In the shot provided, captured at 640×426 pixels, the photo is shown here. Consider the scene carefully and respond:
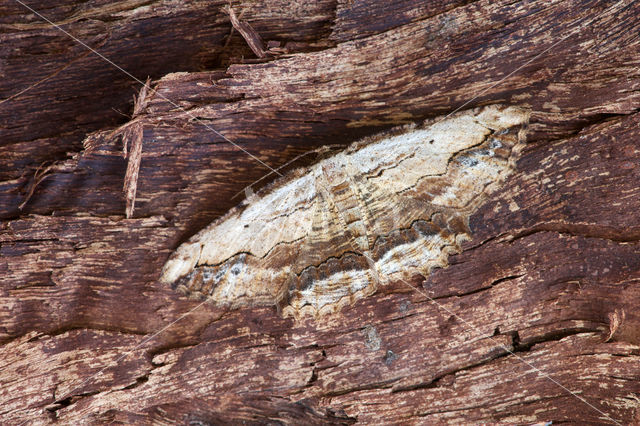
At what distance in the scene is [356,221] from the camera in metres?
2.99

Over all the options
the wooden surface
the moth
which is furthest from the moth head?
the wooden surface

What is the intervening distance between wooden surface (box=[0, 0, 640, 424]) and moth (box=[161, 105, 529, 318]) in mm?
239

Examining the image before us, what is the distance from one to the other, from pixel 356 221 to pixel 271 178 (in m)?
0.71

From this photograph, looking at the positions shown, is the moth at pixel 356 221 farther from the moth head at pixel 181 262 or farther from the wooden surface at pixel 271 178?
the wooden surface at pixel 271 178

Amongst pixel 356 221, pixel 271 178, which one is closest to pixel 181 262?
pixel 271 178

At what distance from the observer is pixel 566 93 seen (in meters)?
2.89

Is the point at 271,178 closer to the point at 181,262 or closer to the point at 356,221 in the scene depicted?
the point at 356,221

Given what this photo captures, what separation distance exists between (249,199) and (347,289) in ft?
2.93

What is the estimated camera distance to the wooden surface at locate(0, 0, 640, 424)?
291cm

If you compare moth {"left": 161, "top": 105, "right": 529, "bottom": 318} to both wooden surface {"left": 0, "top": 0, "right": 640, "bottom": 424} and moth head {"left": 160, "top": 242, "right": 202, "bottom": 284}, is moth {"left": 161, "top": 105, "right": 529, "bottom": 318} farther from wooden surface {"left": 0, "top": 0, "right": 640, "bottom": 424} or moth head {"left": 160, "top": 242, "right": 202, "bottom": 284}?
wooden surface {"left": 0, "top": 0, "right": 640, "bottom": 424}

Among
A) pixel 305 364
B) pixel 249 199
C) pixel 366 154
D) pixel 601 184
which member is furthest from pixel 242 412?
pixel 601 184

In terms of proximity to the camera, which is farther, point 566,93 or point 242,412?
point 242,412

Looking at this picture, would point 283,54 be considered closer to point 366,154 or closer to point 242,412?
point 366,154

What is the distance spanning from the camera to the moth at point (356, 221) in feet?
9.25
